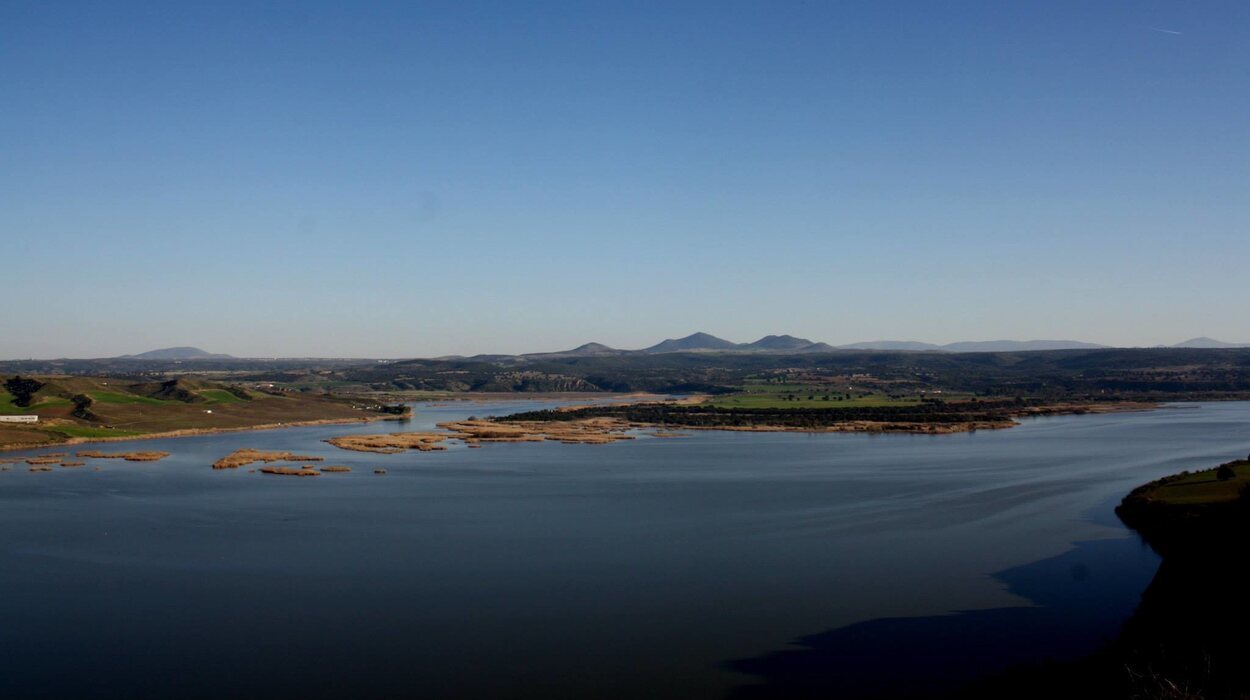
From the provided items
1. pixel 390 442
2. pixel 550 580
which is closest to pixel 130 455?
pixel 390 442

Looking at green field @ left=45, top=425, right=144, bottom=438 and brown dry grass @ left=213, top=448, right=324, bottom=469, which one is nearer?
brown dry grass @ left=213, top=448, right=324, bottom=469

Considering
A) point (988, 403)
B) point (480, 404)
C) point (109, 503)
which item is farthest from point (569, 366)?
point (109, 503)

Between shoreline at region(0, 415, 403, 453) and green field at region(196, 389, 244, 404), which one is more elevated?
green field at region(196, 389, 244, 404)

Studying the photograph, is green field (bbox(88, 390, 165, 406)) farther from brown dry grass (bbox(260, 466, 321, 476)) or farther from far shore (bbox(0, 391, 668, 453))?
brown dry grass (bbox(260, 466, 321, 476))

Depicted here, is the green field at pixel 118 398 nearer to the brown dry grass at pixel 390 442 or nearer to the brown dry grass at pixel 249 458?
the brown dry grass at pixel 390 442

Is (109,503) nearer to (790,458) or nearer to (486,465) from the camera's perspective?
(486,465)

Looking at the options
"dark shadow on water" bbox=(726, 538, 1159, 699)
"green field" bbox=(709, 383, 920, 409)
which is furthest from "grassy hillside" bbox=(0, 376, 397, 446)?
"dark shadow on water" bbox=(726, 538, 1159, 699)

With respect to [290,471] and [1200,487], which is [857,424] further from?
[290,471]
